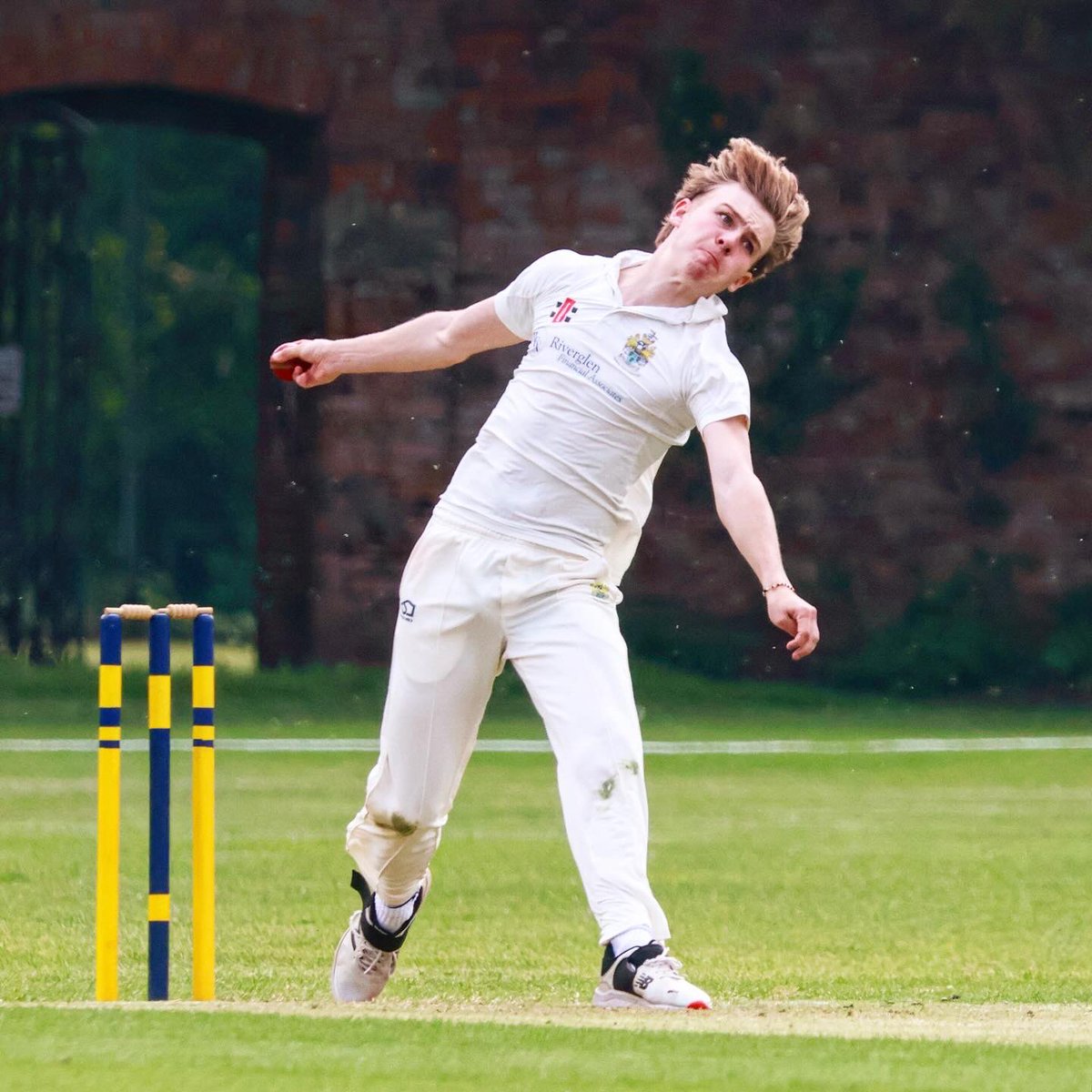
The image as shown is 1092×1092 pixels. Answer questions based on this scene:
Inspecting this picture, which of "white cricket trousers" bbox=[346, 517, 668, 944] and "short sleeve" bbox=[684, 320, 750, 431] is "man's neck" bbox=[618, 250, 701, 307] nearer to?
"short sleeve" bbox=[684, 320, 750, 431]

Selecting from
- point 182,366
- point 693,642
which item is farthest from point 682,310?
point 182,366

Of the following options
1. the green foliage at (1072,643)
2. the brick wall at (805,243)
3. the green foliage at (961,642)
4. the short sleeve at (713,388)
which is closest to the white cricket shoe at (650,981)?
the short sleeve at (713,388)

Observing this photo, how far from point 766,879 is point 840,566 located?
8881 mm

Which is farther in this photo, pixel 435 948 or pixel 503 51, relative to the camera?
pixel 503 51

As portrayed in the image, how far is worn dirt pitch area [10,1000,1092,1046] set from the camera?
16.1ft

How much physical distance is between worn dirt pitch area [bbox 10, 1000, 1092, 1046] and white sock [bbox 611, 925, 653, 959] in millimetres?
132

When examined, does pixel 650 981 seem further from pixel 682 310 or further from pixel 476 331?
pixel 476 331

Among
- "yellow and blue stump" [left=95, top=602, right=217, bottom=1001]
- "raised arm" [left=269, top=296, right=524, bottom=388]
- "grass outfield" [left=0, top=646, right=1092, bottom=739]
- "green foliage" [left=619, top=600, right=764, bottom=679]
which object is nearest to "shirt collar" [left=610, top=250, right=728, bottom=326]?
"raised arm" [left=269, top=296, right=524, bottom=388]

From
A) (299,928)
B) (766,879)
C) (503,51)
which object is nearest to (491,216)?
(503,51)

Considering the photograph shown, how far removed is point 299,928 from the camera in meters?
7.63

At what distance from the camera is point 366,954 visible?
5848 mm

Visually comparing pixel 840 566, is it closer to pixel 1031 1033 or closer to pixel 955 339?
pixel 955 339

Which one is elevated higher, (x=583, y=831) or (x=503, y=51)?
(x=503, y=51)

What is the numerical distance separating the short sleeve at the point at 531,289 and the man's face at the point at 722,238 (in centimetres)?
24
